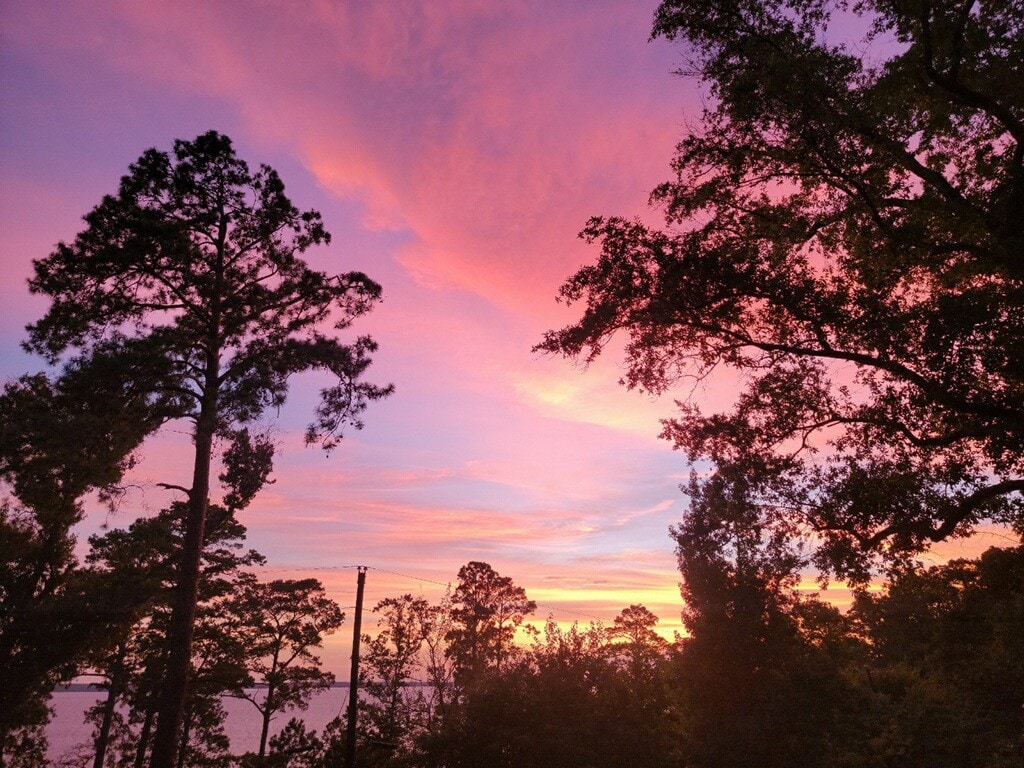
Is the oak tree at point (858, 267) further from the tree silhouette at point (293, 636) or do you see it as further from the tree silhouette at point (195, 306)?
the tree silhouette at point (293, 636)

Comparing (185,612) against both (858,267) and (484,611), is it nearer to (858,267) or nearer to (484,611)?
(858,267)

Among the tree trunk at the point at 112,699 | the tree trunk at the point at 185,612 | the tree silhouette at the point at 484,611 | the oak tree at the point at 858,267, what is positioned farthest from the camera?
the tree silhouette at the point at 484,611

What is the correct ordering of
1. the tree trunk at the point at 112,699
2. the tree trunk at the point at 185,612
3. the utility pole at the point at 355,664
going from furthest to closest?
the tree trunk at the point at 112,699 < the utility pole at the point at 355,664 < the tree trunk at the point at 185,612

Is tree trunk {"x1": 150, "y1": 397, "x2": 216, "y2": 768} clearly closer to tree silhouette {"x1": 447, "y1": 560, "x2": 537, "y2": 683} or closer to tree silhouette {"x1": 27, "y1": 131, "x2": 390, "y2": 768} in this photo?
tree silhouette {"x1": 27, "y1": 131, "x2": 390, "y2": 768}

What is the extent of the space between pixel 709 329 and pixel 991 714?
32.6 m

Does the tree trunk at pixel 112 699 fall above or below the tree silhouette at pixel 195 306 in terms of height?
below

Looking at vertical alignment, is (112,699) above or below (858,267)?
below

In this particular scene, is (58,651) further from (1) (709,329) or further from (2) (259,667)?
(1) (709,329)

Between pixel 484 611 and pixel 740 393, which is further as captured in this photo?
pixel 484 611

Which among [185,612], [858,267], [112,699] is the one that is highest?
[858,267]

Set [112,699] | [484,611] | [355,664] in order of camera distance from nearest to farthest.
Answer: [355,664], [112,699], [484,611]

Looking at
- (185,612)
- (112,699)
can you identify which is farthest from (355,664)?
(112,699)

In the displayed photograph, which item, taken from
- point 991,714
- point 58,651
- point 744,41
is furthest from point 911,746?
point 58,651

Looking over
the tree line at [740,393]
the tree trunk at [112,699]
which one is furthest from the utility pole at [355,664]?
the tree trunk at [112,699]
